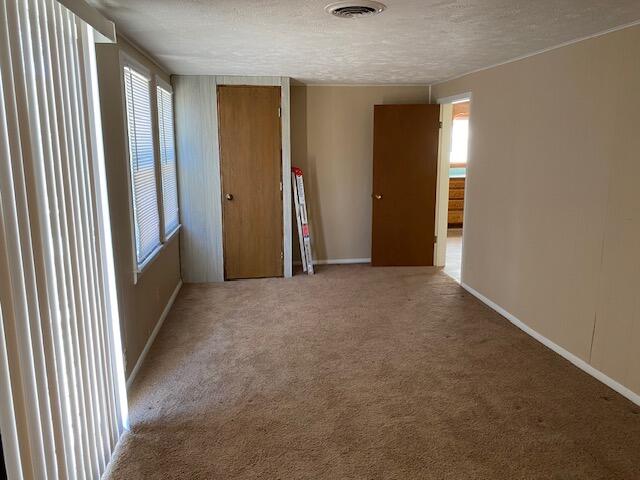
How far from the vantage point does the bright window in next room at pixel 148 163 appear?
11.6ft

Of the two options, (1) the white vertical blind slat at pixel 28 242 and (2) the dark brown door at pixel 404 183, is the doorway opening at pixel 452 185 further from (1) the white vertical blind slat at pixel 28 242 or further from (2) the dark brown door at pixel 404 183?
(1) the white vertical blind slat at pixel 28 242

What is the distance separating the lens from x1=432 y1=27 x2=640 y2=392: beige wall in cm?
312

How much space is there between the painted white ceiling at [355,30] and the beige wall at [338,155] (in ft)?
4.93

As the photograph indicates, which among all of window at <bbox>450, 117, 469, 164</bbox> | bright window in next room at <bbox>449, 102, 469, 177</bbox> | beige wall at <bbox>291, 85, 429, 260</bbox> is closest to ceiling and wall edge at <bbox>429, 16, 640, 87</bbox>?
beige wall at <bbox>291, 85, 429, 260</bbox>

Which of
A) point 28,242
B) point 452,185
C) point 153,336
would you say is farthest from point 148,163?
point 452,185

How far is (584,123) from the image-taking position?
3.46 metres

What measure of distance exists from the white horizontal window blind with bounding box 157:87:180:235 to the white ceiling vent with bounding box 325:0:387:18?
250cm

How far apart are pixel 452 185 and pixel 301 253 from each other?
3771 mm

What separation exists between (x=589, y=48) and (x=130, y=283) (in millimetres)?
3396

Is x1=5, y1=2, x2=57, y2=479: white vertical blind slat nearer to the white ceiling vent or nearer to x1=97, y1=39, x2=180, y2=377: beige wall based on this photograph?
x1=97, y1=39, x2=180, y2=377: beige wall

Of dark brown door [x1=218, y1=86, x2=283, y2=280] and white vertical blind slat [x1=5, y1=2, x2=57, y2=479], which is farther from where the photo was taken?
dark brown door [x1=218, y1=86, x2=283, y2=280]

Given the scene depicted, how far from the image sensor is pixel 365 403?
3068 mm

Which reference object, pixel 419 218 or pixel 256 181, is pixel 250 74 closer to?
pixel 256 181

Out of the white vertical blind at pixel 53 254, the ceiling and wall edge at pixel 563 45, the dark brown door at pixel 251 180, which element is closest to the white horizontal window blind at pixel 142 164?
the white vertical blind at pixel 53 254
